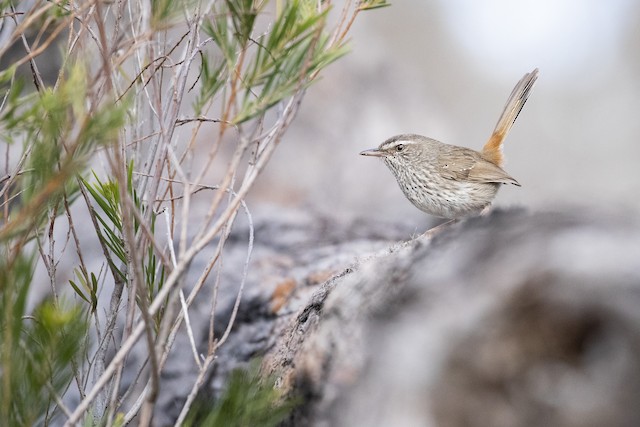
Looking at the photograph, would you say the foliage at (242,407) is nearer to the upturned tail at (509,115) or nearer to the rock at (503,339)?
the rock at (503,339)

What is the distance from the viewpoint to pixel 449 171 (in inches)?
177

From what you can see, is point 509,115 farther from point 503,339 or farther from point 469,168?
point 503,339

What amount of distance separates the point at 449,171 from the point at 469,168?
0.45 feet

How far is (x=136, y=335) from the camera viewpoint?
1462 millimetres

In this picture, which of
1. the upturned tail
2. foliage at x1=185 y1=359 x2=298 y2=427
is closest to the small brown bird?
the upturned tail

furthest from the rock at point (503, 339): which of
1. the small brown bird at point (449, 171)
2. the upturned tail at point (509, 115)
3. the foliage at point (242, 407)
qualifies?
the upturned tail at point (509, 115)

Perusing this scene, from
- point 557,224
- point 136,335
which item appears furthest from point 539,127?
point 136,335

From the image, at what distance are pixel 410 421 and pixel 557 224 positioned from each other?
65 cm

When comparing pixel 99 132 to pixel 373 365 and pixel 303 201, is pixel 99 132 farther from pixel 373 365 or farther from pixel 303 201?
pixel 303 201

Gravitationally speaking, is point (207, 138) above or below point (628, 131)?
below

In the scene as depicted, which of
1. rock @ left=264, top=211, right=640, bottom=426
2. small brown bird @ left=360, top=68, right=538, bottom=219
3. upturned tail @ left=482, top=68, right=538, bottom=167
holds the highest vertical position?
upturned tail @ left=482, top=68, right=538, bottom=167

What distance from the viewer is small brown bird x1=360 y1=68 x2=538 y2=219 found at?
14.2 ft

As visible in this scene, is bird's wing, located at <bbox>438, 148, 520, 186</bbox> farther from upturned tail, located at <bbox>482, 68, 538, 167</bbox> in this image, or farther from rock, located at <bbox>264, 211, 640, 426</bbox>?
rock, located at <bbox>264, 211, 640, 426</bbox>

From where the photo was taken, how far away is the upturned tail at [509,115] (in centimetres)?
454
